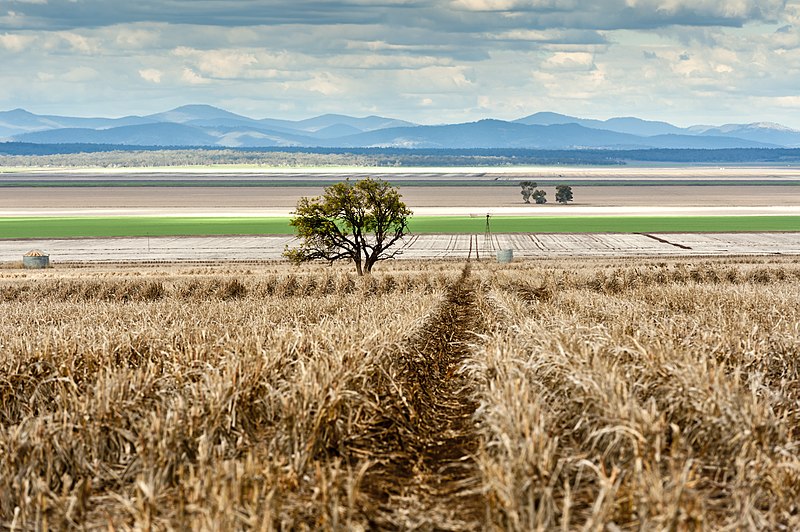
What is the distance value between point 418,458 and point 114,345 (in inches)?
264

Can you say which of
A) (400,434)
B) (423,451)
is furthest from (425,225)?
(423,451)

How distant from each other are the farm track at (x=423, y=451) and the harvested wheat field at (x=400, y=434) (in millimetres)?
32

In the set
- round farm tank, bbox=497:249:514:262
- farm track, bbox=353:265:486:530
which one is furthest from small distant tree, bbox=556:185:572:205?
farm track, bbox=353:265:486:530

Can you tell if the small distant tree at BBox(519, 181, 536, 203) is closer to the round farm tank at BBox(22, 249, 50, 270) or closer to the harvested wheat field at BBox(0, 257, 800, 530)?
the round farm tank at BBox(22, 249, 50, 270)

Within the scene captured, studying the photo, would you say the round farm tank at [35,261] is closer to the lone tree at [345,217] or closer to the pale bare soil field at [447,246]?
the pale bare soil field at [447,246]

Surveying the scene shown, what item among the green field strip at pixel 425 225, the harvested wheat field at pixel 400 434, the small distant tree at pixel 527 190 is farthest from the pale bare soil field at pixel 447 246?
the small distant tree at pixel 527 190

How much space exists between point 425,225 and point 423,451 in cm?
11027

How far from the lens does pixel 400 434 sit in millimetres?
10297

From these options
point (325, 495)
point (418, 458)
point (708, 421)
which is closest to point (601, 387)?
point (708, 421)

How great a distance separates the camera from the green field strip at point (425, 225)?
108 meters

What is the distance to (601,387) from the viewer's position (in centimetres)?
971

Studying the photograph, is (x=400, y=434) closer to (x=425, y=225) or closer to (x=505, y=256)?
(x=505, y=256)

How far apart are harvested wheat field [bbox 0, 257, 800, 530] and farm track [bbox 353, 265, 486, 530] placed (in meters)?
0.03

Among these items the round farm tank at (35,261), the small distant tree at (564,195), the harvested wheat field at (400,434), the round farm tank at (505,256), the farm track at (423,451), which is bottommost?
the round farm tank at (505,256)
